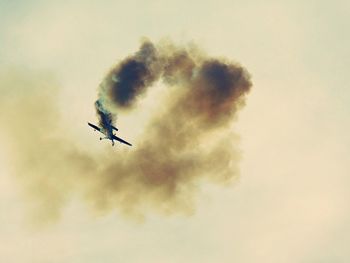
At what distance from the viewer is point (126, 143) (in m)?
149

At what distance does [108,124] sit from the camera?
14125 centimetres

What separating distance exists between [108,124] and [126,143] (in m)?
8.63
